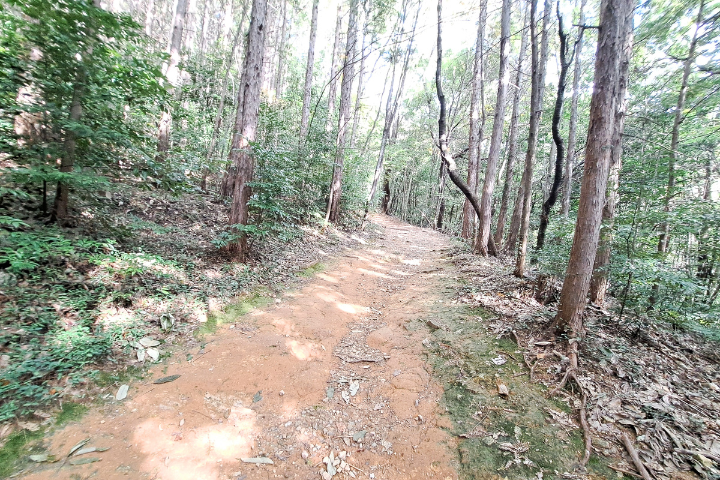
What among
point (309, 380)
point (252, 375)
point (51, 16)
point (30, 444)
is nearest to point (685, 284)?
point (309, 380)

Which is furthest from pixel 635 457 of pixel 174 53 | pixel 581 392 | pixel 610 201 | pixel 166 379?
pixel 174 53

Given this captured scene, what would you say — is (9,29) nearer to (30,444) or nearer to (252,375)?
(30,444)

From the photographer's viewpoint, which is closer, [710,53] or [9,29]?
[9,29]

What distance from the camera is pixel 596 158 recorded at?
3.75 meters

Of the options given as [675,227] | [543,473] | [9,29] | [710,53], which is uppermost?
[710,53]

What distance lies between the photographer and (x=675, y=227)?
4602mm

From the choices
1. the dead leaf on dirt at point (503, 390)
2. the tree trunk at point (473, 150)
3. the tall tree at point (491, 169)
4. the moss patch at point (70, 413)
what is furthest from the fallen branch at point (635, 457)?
the tree trunk at point (473, 150)

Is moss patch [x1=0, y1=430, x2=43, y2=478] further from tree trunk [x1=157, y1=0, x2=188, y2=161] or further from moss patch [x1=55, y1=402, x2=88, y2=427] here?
tree trunk [x1=157, y1=0, x2=188, y2=161]

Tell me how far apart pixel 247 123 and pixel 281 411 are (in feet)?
17.9

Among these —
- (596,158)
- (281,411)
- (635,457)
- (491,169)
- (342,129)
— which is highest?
(342,129)

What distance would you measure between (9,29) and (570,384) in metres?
8.47

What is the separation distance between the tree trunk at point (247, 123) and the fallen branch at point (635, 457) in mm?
6258

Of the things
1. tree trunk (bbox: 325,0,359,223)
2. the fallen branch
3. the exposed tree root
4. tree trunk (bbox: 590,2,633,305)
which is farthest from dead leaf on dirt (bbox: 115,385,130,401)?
tree trunk (bbox: 325,0,359,223)

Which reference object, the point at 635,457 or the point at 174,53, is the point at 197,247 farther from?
the point at 635,457
